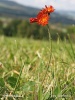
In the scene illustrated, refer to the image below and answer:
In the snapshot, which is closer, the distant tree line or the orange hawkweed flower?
the orange hawkweed flower

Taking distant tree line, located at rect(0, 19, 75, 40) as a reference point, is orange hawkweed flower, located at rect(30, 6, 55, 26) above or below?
below

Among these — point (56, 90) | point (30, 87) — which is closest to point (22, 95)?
point (30, 87)

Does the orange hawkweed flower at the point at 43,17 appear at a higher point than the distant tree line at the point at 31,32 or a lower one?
lower

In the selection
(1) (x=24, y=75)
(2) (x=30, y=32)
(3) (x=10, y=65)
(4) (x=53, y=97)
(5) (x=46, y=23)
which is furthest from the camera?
(2) (x=30, y=32)

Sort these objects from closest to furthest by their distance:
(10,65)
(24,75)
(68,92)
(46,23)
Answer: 1. (46,23)
2. (68,92)
3. (24,75)
4. (10,65)

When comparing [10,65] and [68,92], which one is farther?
[10,65]

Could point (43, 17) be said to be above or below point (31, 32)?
below

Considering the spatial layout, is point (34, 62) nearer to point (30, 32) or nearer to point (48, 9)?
point (48, 9)

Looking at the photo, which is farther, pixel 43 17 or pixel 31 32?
pixel 31 32

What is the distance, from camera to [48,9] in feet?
3.88

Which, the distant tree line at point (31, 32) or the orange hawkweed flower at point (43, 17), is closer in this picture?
the orange hawkweed flower at point (43, 17)

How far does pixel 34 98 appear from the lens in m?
1.16

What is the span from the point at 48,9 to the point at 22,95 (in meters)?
0.43

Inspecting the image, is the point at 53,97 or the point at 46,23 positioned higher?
the point at 46,23
